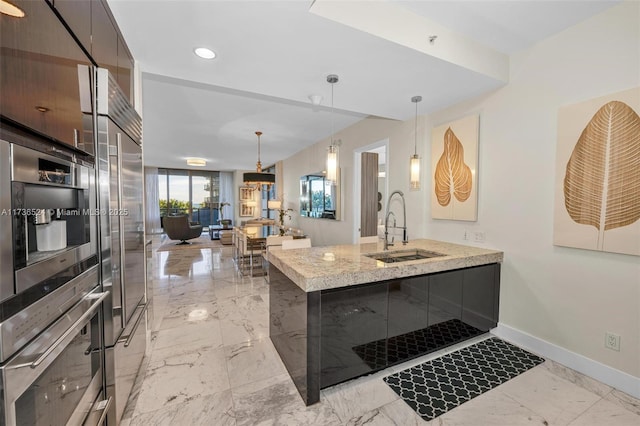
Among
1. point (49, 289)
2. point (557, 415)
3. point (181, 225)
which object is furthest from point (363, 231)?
point (181, 225)

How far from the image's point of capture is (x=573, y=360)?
217 centimetres

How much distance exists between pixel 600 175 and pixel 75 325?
11.0 ft

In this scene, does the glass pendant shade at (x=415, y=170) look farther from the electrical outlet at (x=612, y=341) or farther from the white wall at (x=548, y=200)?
the electrical outlet at (x=612, y=341)

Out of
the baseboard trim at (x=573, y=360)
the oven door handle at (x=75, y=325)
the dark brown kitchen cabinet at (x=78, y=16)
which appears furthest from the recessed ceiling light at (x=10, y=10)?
the baseboard trim at (x=573, y=360)

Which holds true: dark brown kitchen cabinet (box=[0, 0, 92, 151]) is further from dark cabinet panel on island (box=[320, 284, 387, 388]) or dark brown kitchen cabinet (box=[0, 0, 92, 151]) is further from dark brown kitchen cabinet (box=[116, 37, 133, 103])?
dark cabinet panel on island (box=[320, 284, 387, 388])

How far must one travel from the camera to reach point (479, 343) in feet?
8.51

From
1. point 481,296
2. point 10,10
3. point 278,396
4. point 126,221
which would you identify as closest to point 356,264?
point 278,396

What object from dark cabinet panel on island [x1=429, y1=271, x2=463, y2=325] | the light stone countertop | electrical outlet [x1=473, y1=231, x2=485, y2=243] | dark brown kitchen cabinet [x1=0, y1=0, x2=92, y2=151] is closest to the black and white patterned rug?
dark cabinet panel on island [x1=429, y1=271, x2=463, y2=325]

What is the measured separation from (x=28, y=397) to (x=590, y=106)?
11.7 feet

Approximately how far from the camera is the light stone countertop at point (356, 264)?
181 cm

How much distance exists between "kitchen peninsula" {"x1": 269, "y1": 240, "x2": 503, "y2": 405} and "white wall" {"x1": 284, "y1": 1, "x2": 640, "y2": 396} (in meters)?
0.29

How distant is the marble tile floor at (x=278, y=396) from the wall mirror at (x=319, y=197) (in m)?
2.87

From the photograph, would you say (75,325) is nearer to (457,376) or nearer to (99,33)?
(99,33)

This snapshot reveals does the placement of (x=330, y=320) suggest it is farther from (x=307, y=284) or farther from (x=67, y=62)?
(x=67, y=62)
